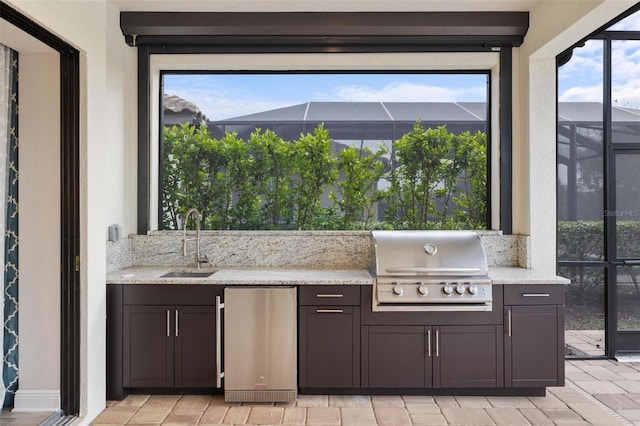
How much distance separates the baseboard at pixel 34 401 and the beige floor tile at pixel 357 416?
1810mm

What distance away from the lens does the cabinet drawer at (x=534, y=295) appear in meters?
3.15

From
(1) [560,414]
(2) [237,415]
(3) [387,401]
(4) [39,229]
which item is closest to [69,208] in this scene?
(4) [39,229]

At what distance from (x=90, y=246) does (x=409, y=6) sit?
110 inches

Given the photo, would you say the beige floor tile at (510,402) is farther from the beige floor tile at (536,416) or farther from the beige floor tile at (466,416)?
the beige floor tile at (466,416)

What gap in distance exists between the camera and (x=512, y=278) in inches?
125

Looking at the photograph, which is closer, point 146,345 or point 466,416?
point 466,416

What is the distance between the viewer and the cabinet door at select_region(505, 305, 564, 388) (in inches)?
124

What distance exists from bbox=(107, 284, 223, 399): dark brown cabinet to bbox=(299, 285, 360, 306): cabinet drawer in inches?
23.4

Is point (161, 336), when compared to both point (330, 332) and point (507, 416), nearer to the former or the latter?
point (330, 332)

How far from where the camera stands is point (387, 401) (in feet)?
10.3

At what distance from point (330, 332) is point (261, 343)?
1.57ft

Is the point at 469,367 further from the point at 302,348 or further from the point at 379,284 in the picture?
the point at 302,348

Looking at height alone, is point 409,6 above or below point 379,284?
above

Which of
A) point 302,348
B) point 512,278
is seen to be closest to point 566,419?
point 512,278
